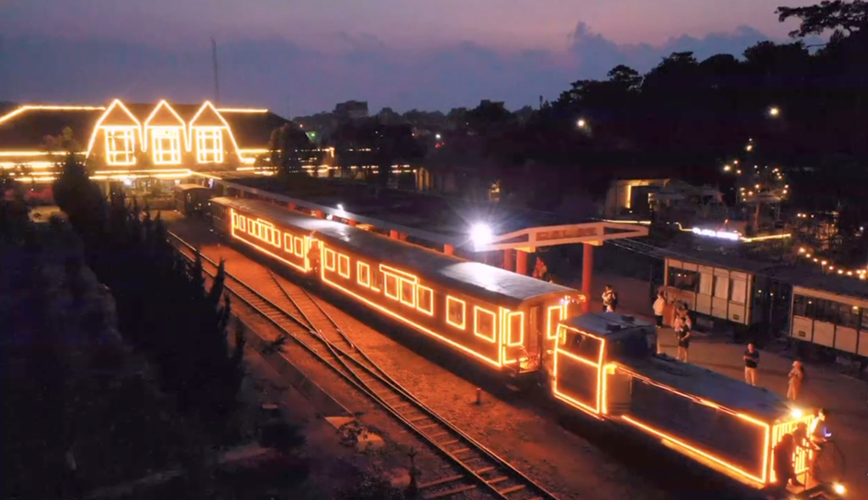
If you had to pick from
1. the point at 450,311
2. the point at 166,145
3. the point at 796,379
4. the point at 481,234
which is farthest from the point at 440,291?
the point at 166,145

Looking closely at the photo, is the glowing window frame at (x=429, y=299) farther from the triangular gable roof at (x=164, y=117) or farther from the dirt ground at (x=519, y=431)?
the triangular gable roof at (x=164, y=117)

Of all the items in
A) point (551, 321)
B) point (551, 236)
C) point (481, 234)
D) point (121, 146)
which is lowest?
point (551, 321)

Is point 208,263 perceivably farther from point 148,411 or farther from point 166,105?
point 166,105

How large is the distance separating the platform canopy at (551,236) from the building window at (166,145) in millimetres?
48944

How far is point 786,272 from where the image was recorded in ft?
63.2

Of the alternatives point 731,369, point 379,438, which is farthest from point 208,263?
point 731,369

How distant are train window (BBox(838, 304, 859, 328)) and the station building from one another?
50.2m

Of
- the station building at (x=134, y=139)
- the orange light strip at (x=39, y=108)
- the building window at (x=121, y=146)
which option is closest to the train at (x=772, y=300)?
the station building at (x=134, y=139)

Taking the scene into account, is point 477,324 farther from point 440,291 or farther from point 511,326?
point 440,291

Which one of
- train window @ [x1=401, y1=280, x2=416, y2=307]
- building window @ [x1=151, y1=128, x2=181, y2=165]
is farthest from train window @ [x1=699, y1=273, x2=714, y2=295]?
building window @ [x1=151, y1=128, x2=181, y2=165]

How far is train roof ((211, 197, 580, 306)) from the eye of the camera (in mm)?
15375

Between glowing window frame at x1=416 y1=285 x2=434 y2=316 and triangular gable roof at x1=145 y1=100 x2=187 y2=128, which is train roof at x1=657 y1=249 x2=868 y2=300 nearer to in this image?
glowing window frame at x1=416 y1=285 x2=434 y2=316

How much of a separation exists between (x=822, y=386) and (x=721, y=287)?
16.6 feet

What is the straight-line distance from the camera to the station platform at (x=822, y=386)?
40.9 ft
